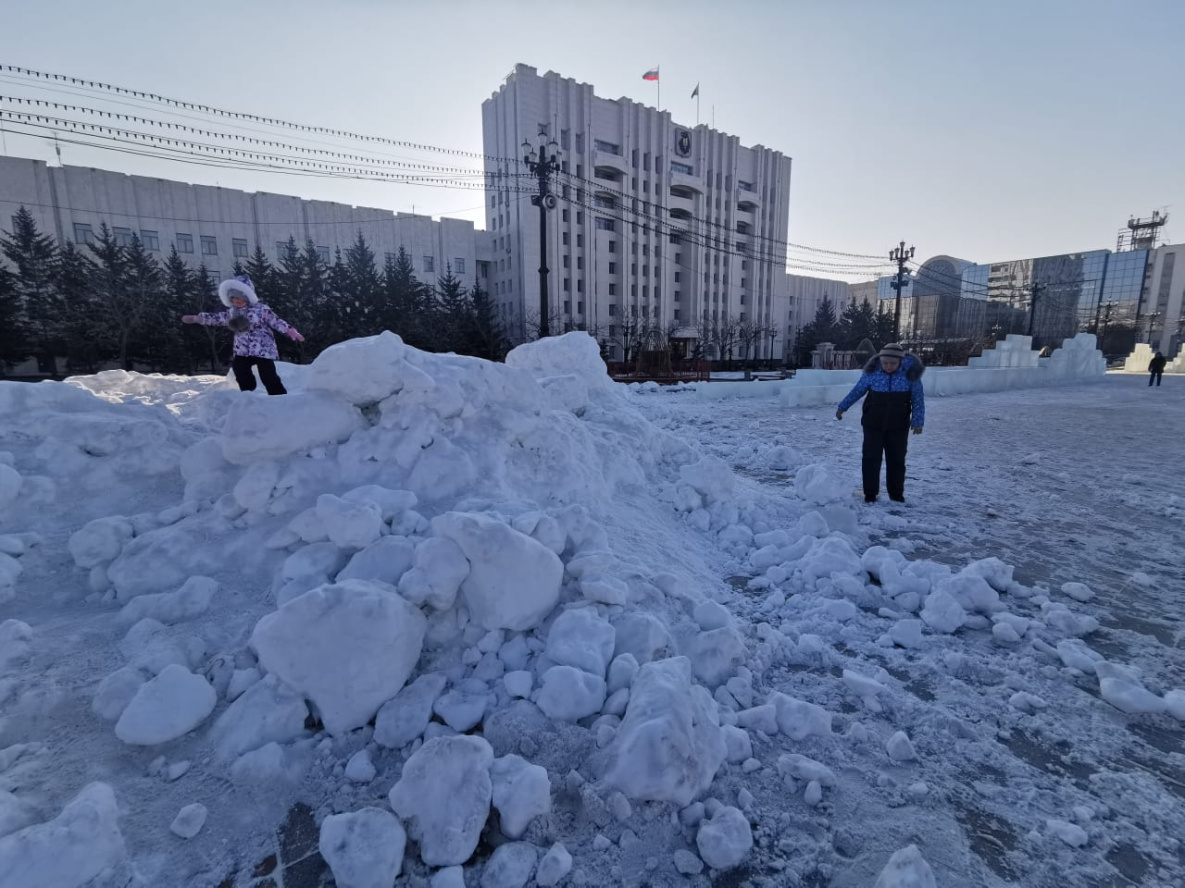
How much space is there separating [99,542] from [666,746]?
9.52 ft

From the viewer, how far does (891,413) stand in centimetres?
491

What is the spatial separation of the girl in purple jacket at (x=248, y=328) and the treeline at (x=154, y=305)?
25.5m

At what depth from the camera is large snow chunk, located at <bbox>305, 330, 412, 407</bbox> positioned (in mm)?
3213

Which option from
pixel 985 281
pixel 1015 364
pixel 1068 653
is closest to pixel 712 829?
pixel 1068 653

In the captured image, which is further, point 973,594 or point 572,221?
point 572,221

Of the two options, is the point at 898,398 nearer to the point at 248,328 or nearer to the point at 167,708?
the point at 167,708

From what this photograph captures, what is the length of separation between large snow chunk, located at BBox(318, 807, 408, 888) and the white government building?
3378cm

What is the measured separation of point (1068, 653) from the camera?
96.0 inches

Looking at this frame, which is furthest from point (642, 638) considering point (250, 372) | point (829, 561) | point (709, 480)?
point (250, 372)

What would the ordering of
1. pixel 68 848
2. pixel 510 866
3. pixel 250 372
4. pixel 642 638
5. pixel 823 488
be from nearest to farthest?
pixel 68 848 < pixel 510 866 < pixel 642 638 < pixel 823 488 < pixel 250 372

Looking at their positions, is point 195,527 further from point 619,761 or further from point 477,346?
point 477,346

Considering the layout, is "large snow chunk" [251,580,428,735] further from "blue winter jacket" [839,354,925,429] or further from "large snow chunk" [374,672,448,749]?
"blue winter jacket" [839,354,925,429]

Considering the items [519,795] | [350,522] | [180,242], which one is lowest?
[519,795]

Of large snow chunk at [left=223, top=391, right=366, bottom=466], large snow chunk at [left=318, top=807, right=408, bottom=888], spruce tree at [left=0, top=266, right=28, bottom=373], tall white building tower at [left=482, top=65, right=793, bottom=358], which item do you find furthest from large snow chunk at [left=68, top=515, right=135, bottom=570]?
tall white building tower at [left=482, top=65, right=793, bottom=358]
